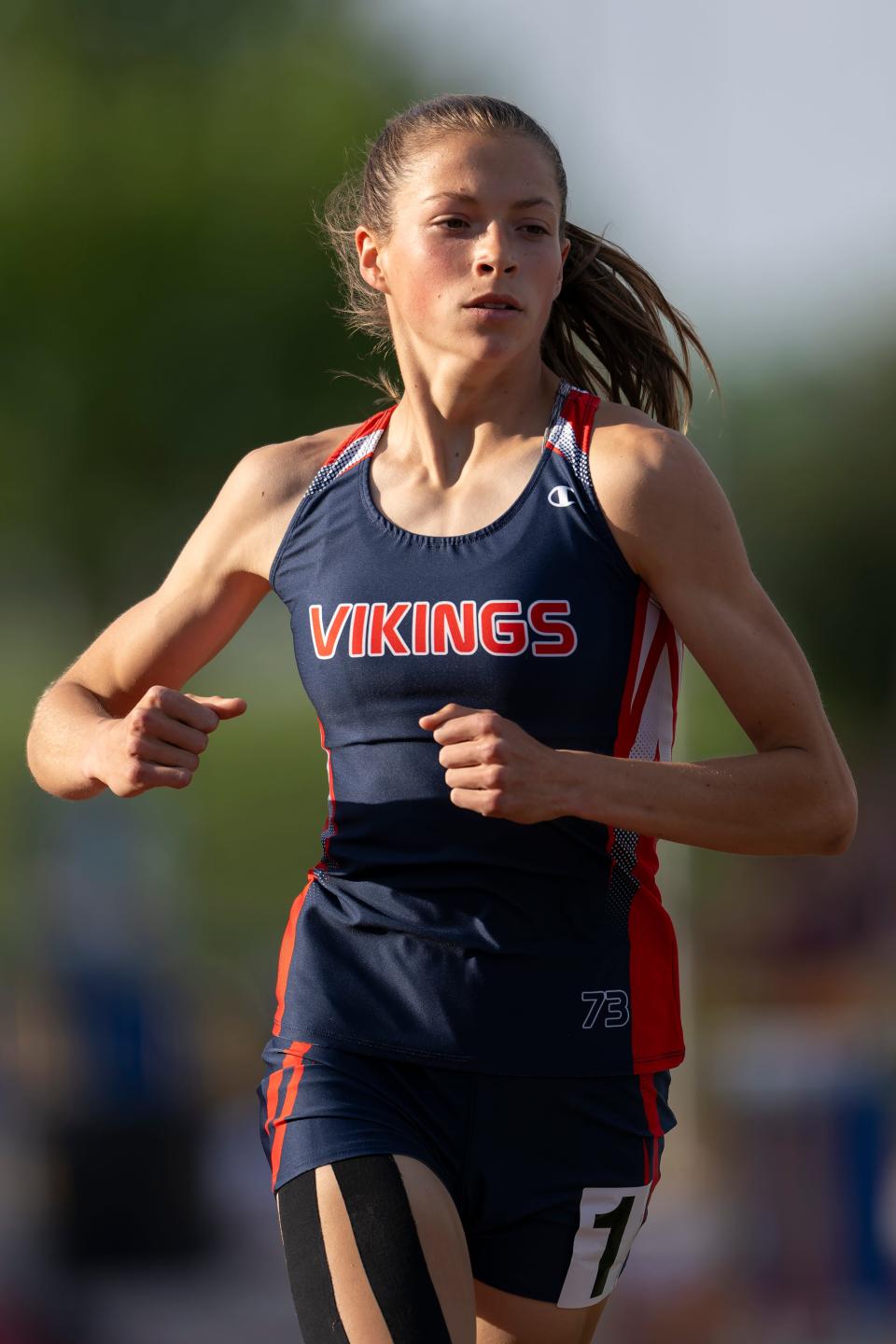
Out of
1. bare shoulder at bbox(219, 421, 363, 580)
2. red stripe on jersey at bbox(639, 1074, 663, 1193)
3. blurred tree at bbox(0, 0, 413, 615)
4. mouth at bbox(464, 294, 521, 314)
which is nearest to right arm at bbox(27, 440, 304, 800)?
bare shoulder at bbox(219, 421, 363, 580)

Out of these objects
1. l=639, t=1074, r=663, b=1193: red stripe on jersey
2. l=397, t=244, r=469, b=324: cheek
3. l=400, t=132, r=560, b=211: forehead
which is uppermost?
l=400, t=132, r=560, b=211: forehead

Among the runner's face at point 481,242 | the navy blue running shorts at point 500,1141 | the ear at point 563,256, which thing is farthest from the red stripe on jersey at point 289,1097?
the ear at point 563,256

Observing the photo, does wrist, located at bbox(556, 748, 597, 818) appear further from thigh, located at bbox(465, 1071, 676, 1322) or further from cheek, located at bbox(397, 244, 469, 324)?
cheek, located at bbox(397, 244, 469, 324)

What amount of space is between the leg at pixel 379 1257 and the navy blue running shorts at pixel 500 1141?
4cm

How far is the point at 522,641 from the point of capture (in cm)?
244

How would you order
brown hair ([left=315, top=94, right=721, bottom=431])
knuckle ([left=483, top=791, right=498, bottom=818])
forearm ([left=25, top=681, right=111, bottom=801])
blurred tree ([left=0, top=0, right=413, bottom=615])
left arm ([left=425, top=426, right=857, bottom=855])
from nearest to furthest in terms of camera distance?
knuckle ([left=483, top=791, right=498, bottom=818]) → left arm ([left=425, top=426, right=857, bottom=855]) → forearm ([left=25, top=681, right=111, bottom=801]) → brown hair ([left=315, top=94, right=721, bottom=431]) → blurred tree ([left=0, top=0, right=413, bottom=615])

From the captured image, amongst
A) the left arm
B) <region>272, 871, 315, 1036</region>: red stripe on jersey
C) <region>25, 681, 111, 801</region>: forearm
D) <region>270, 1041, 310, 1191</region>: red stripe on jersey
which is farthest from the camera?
<region>25, 681, 111, 801</region>: forearm

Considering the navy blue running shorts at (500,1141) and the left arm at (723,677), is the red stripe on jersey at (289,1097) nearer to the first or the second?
the navy blue running shorts at (500,1141)

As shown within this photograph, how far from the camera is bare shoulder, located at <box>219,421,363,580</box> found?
108 inches

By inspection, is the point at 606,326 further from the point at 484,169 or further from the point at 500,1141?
the point at 500,1141

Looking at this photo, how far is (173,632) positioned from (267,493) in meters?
0.30

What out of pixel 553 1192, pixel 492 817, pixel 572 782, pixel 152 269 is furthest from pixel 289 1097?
pixel 152 269

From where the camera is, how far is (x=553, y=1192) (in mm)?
2498

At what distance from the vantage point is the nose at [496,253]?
2539 millimetres
